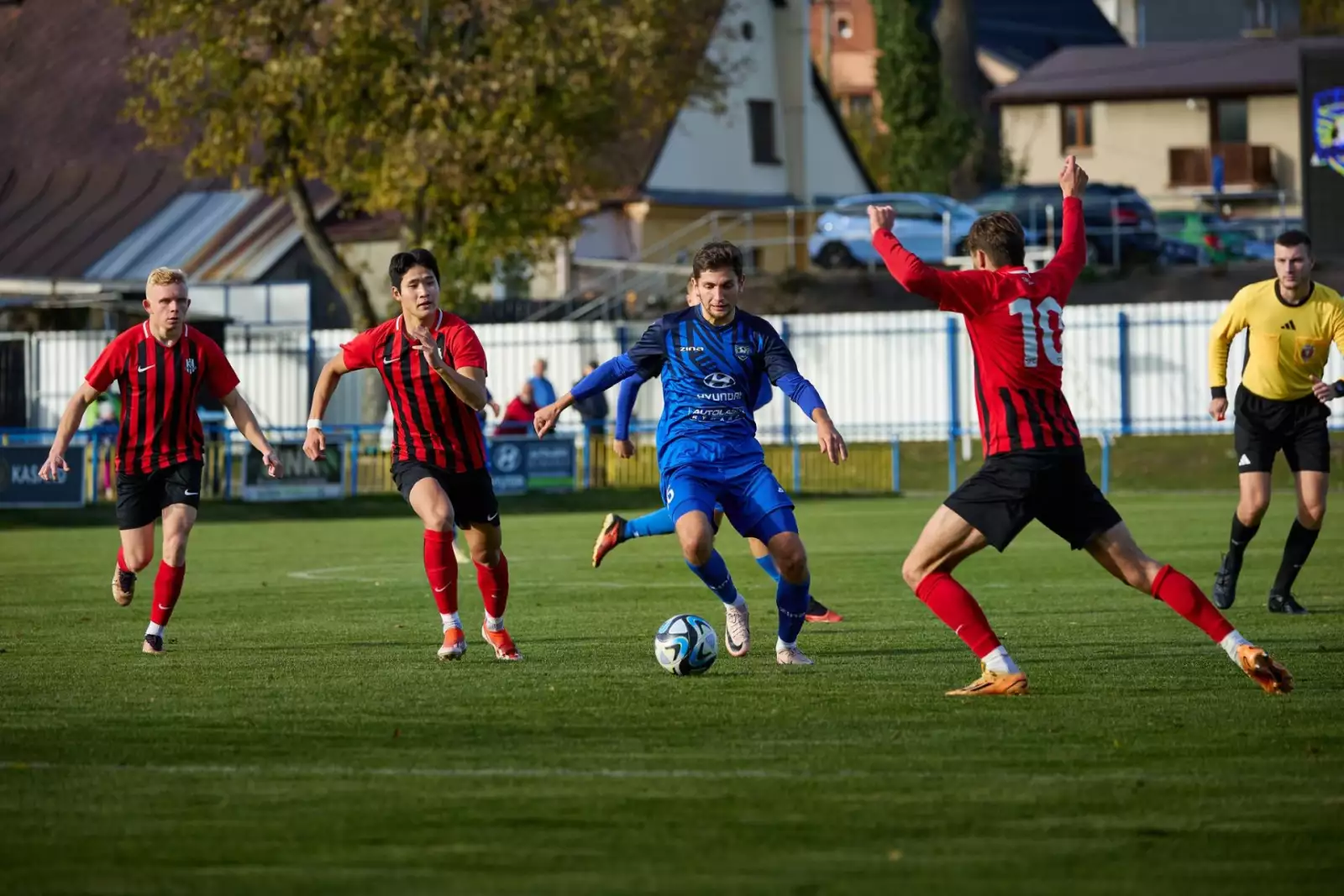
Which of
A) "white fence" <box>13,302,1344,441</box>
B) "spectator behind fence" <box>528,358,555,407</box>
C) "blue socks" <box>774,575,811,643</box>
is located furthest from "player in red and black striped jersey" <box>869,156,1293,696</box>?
"white fence" <box>13,302,1344,441</box>

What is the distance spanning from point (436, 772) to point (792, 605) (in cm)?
339

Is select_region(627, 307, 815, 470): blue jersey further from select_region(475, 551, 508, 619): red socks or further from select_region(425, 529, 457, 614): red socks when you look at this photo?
select_region(425, 529, 457, 614): red socks

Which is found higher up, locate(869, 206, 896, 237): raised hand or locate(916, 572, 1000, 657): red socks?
locate(869, 206, 896, 237): raised hand

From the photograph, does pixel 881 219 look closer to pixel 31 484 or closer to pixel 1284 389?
pixel 1284 389

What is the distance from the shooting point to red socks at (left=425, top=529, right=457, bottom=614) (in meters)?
10.5

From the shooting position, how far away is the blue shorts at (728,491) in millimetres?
9906

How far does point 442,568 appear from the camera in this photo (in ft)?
34.5

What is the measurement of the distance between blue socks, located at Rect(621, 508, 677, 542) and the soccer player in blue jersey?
0.37m

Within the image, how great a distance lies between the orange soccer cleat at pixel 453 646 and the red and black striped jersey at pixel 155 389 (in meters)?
1.90

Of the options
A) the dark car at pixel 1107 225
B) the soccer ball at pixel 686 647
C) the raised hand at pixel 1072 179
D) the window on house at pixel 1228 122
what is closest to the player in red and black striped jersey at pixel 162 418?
the soccer ball at pixel 686 647

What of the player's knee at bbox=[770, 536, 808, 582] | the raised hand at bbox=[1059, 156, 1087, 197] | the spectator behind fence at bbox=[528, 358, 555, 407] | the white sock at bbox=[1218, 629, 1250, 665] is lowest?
the white sock at bbox=[1218, 629, 1250, 665]

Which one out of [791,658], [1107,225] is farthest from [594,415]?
[791,658]

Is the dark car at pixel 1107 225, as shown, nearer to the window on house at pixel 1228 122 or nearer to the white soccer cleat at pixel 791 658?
the window on house at pixel 1228 122

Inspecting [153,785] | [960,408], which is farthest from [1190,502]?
[153,785]
